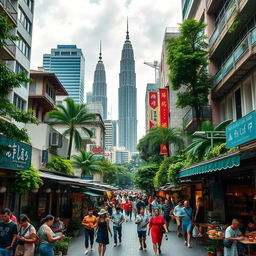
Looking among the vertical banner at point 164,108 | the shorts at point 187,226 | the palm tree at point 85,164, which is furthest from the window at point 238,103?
the palm tree at point 85,164

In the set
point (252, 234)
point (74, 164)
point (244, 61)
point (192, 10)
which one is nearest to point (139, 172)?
point (74, 164)

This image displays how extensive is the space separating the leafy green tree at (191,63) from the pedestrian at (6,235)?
674 inches

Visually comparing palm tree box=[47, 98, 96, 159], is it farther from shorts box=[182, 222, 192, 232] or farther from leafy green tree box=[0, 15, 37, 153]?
leafy green tree box=[0, 15, 37, 153]

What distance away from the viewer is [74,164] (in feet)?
130

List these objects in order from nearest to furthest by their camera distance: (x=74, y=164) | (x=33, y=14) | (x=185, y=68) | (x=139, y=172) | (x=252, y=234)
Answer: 1. (x=252, y=234)
2. (x=185, y=68)
3. (x=33, y=14)
4. (x=74, y=164)
5. (x=139, y=172)

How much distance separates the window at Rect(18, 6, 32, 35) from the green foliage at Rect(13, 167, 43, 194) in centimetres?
2024

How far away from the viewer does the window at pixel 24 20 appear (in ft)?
92.3

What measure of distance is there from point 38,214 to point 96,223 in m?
7.59

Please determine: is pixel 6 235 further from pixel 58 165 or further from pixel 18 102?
pixel 18 102

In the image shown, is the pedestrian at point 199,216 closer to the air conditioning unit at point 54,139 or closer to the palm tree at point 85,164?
the air conditioning unit at point 54,139

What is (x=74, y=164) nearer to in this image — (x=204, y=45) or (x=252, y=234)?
(x=204, y=45)

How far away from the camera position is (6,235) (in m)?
7.23

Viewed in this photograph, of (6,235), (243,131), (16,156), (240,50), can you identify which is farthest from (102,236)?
(240,50)

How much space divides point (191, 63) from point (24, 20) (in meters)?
17.0
